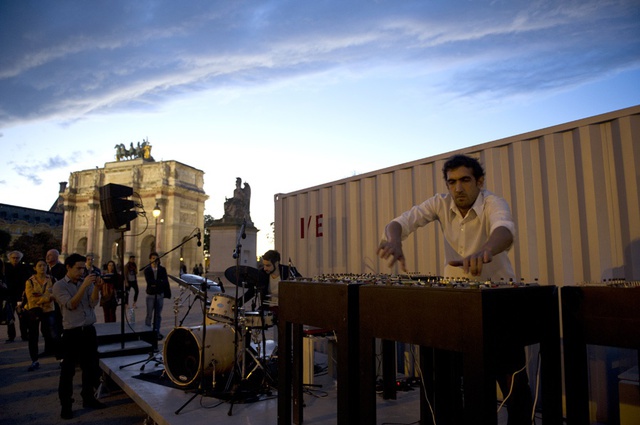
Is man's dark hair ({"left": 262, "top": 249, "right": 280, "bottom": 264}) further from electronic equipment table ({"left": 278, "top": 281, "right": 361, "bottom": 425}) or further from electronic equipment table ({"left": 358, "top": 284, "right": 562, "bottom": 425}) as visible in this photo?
electronic equipment table ({"left": 358, "top": 284, "right": 562, "bottom": 425})

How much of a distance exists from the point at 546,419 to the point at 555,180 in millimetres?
2579

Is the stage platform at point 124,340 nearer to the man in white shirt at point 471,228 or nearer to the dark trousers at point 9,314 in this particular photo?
the dark trousers at point 9,314

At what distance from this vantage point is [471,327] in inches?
58.7

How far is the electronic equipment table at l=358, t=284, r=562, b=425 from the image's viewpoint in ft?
4.78

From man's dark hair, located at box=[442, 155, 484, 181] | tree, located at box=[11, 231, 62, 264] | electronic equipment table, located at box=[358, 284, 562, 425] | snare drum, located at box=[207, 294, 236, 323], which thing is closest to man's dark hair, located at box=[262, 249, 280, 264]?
snare drum, located at box=[207, 294, 236, 323]

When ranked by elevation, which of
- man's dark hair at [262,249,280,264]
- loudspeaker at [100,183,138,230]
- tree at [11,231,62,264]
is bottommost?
man's dark hair at [262,249,280,264]

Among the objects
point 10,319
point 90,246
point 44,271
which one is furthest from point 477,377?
point 90,246

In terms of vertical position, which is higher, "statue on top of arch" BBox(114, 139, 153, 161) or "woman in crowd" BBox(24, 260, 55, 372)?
"statue on top of arch" BBox(114, 139, 153, 161)

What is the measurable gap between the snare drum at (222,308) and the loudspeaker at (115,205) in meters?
2.98

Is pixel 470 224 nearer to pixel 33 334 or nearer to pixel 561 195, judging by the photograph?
pixel 561 195

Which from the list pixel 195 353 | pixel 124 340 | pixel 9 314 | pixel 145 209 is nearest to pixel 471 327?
pixel 195 353

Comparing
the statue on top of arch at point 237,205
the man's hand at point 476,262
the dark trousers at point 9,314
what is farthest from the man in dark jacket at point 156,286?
the statue on top of arch at point 237,205

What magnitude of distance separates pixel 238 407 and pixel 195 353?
3.48 feet

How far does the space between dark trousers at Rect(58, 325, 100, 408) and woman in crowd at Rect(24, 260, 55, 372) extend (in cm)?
251
